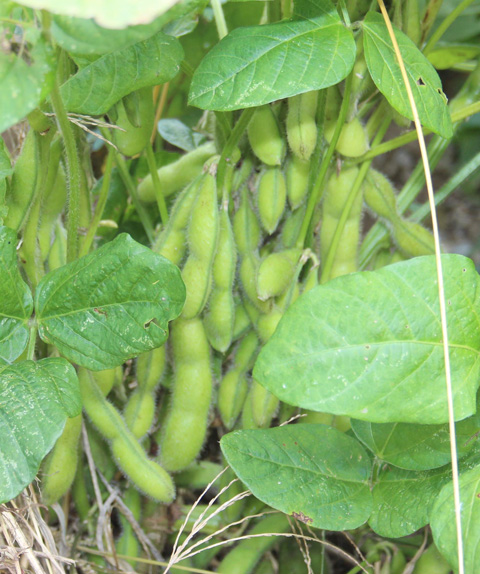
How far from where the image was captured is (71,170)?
69cm

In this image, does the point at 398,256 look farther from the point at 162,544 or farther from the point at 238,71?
the point at 162,544

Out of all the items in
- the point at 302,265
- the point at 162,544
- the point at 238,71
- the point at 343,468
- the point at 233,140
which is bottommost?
the point at 162,544

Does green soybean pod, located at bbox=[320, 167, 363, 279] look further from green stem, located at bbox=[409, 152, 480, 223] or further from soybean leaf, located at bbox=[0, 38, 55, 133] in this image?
soybean leaf, located at bbox=[0, 38, 55, 133]

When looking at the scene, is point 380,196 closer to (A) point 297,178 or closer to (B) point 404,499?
(A) point 297,178

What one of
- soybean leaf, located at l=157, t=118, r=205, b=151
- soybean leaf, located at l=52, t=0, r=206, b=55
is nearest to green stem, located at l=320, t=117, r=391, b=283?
soybean leaf, located at l=157, t=118, r=205, b=151

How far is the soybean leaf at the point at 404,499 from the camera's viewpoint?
670mm

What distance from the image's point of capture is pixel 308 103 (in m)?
0.79

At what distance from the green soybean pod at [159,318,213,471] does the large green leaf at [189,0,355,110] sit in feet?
1.05

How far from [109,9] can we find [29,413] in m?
0.38

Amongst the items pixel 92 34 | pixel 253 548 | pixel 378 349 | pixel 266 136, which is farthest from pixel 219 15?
pixel 253 548

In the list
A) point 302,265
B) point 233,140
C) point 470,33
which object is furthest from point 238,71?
point 470,33

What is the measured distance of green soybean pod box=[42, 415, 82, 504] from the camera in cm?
81

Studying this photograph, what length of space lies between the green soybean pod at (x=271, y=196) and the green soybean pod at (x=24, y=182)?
29 centimetres

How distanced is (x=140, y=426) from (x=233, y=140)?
418mm
